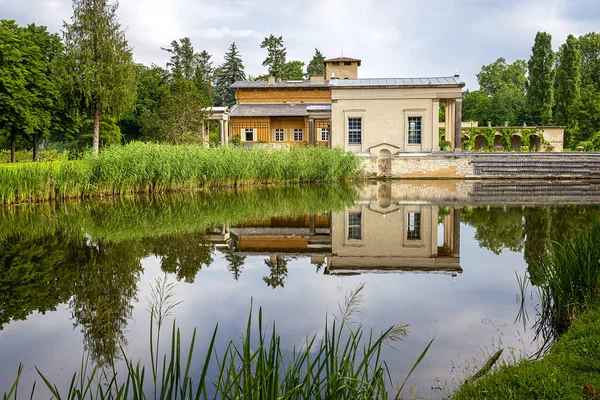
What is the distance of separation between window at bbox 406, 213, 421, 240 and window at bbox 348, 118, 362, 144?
17.3 meters

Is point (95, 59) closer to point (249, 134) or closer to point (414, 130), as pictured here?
point (249, 134)

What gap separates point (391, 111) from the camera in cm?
2842

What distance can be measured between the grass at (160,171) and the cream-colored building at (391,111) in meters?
7.09

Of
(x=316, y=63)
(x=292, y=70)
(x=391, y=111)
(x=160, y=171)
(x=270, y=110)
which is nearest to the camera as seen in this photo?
(x=160, y=171)

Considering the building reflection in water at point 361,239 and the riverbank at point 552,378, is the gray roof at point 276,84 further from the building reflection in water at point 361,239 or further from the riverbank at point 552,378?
the riverbank at point 552,378

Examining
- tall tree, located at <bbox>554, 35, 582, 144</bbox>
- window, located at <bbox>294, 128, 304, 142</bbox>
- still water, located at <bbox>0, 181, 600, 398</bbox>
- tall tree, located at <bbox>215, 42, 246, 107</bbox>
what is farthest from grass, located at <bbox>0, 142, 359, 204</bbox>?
tall tree, located at <bbox>215, 42, 246, 107</bbox>

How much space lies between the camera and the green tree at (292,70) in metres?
53.3

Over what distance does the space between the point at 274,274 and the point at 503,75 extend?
66.2m

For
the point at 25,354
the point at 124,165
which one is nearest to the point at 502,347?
the point at 25,354

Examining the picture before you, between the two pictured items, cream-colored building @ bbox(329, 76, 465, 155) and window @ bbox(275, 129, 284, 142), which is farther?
window @ bbox(275, 129, 284, 142)

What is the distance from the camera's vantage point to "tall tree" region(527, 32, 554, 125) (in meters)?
42.8

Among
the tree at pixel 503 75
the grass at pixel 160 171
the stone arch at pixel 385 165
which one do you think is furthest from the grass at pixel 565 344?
the tree at pixel 503 75

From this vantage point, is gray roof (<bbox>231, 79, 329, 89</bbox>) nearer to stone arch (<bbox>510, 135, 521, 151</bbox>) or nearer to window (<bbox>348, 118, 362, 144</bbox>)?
window (<bbox>348, 118, 362, 144</bbox>)

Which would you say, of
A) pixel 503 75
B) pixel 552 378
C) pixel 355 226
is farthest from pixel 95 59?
pixel 503 75
